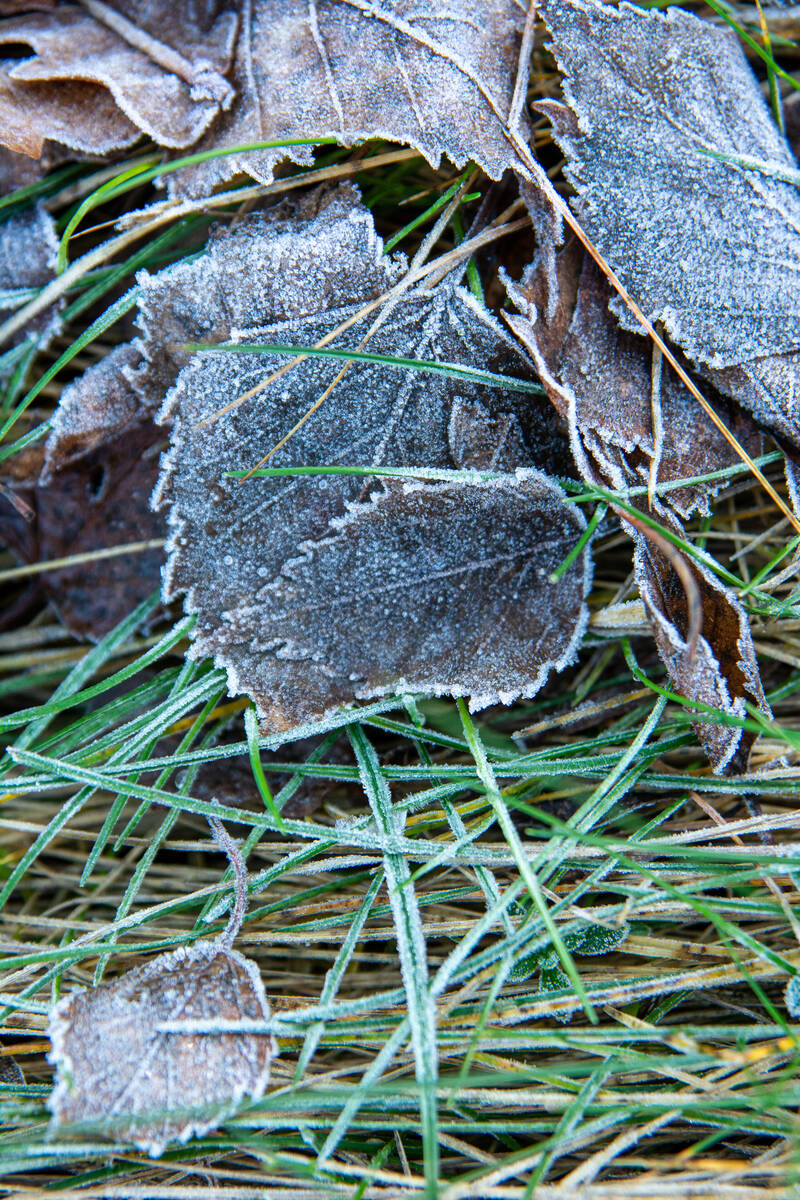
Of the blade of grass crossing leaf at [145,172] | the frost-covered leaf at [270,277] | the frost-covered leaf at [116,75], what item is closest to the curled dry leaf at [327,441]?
the frost-covered leaf at [270,277]

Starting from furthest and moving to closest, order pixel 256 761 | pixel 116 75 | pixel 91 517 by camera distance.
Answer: pixel 91 517 < pixel 116 75 < pixel 256 761

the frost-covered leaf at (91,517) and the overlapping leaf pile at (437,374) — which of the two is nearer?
the overlapping leaf pile at (437,374)

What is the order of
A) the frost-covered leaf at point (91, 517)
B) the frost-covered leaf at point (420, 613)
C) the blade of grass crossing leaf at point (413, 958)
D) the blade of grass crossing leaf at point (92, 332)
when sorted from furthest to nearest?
the frost-covered leaf at point (91, 517), the blade of grass crossing leaf at point (92, 332), the frost-covered leaf at point (420, 613), the blade of grass crossing leaf at point (413, 958)

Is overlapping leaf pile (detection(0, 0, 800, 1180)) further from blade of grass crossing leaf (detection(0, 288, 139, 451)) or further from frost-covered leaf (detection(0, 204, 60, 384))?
frost-covered leaf (detection(0, 204, 60, 384))

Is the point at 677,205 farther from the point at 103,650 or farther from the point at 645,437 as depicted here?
the point at 103,650

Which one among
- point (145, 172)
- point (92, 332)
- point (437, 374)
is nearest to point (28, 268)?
point (92, 332)

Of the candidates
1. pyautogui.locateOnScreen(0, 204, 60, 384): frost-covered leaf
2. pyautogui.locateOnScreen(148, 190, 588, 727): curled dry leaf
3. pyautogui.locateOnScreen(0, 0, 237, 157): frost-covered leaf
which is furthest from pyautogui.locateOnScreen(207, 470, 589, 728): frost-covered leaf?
pyautogui.locateOnScreen(0, 0, 237, 157): frost-covered leaf

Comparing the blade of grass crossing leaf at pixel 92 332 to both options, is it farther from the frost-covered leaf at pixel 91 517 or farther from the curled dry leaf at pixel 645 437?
the curled dry leaf at pixel 645 437
